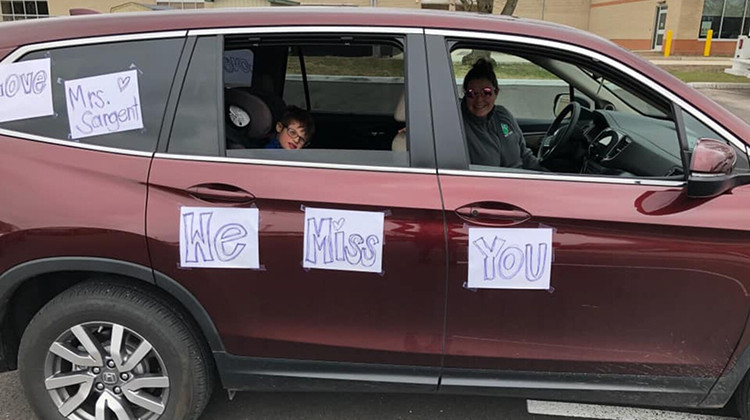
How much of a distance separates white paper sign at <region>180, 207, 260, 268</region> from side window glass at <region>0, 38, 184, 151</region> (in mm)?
341

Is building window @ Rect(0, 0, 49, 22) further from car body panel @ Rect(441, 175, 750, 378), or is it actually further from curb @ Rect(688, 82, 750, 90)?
car body panel @ Rect(441, 175, 750, 378)

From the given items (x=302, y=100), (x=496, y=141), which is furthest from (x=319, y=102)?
(x=496, y=141)

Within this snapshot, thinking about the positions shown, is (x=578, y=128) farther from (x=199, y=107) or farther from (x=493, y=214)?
(x=199, y=107)

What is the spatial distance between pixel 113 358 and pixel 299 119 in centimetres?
134

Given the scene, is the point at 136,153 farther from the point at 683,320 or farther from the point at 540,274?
the point at 683,320

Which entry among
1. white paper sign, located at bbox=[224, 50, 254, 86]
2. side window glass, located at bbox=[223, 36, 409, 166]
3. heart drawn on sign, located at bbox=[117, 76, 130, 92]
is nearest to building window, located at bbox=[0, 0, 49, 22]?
side window glass, located at bbox=[223, 36, 409, 166]

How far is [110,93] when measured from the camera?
2209 mm

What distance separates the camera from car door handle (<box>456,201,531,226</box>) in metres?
2.08

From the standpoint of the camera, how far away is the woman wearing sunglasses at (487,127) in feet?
9.40

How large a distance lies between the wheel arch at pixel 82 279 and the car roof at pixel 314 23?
83cm

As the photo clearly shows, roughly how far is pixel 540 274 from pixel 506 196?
0.31 m

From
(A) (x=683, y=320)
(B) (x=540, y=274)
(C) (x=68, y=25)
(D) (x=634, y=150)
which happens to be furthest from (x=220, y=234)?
(D) (x=634, y=150)

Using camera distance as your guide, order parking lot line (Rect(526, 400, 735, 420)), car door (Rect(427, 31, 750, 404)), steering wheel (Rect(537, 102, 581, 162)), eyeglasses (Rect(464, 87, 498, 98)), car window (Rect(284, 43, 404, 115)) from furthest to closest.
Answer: steering wheel (Rect(537, 102, 581, 162)) < car window (Rect(284, 43, 404, 115)) < eyeglasses (Rect(464, 87, 498, 98)) < parking lot line (Rect(526, 400, 735, 420)) < car door (Rect(427, 31, 750, 404))

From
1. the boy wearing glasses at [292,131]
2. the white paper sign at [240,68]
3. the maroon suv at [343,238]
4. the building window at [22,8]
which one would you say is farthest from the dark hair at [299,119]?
the building window at [22,8]
